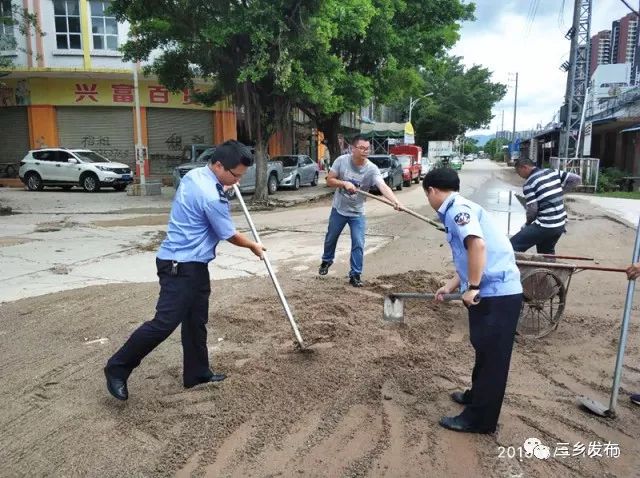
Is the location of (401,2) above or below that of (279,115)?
above

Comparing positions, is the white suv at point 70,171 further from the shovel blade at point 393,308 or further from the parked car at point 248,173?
the shovel blade at point 393,308

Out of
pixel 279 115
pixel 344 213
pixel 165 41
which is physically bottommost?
pixel 344 213

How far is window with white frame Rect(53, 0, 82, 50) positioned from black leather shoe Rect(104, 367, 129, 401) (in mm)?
23121

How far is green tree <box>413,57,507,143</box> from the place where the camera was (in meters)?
54.4

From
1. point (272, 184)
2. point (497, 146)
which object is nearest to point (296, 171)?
point (272, 184)

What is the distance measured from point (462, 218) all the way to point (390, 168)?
1924cm

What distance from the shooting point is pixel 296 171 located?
22844 mm

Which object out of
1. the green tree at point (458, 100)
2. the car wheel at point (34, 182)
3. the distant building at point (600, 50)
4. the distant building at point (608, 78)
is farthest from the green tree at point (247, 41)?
the green tree at point (458, 100)

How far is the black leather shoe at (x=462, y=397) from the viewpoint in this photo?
142 inches

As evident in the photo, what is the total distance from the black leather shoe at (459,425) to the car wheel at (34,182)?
22042mm

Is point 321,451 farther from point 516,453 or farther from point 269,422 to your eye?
point 516,453

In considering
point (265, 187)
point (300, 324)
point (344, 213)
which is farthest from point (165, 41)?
point (300, 324)

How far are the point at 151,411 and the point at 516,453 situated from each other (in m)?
2.22

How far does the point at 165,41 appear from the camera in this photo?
16.6 metres
